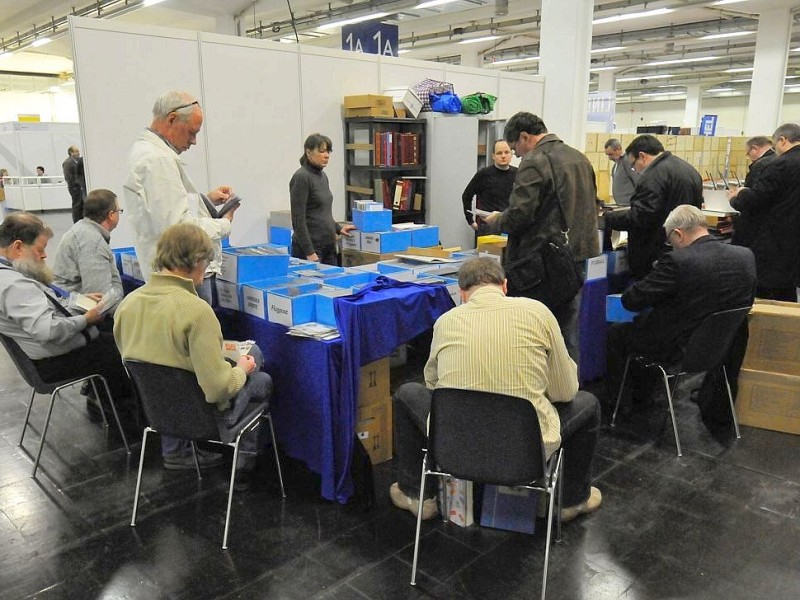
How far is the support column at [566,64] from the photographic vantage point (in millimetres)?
6238

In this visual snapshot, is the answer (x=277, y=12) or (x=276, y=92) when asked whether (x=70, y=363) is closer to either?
(x=276, y=92)

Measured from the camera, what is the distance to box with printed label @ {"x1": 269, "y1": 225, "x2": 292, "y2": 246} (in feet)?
15.9

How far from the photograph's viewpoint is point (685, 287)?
287 centimetres

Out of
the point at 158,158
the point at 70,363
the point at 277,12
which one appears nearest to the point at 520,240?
the point at 158,158

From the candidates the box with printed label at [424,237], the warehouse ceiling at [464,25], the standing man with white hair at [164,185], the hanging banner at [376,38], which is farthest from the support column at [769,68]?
the standing man with white hair at [164,185]

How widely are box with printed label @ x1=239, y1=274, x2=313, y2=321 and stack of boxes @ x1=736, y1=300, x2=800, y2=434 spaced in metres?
2.32

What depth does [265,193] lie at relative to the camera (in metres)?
4.99

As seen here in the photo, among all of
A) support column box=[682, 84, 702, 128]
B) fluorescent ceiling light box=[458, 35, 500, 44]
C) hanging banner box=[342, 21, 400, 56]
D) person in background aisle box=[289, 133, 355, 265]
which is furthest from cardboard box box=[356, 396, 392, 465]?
support column box=[682, 84, 702, 128]

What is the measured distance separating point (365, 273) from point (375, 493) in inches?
41.2

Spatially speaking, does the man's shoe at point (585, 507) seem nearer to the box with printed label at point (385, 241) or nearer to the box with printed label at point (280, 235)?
the box with printed label at point (385, 241)

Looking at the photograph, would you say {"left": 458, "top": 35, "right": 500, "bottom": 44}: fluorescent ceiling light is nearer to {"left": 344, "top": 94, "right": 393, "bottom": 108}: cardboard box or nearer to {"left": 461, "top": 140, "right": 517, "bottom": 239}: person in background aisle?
{"left": 344, "top": 94, "right": 393, "bottom": 108}: cardboard box

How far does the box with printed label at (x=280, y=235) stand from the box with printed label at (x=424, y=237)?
1.05 meters

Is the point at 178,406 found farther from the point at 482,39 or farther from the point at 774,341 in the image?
the point at 482,39

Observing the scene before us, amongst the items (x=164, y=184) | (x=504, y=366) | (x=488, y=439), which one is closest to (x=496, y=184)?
(x=164, y=184)
